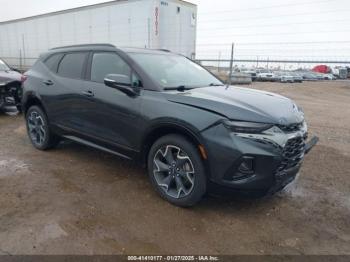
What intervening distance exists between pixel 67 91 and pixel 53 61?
880mm

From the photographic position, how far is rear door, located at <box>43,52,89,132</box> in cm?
471

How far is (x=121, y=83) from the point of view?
152 inches

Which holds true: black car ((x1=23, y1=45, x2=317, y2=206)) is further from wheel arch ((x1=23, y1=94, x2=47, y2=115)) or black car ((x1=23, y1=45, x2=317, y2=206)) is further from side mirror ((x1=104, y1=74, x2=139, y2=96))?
wheel arch ((x1=23, y1=94, x2=47, y2=115))

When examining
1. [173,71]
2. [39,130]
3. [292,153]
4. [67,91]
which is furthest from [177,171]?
[39,130]

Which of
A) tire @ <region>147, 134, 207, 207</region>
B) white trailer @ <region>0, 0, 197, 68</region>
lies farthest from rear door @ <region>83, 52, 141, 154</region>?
white trailer @ <region>0, 0, 197, 68</region>

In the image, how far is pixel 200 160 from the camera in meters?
3.36

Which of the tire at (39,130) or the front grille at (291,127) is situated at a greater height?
the front grille at (291,127)

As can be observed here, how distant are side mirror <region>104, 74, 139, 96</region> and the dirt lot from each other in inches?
47.0

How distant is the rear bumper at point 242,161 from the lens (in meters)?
3.11

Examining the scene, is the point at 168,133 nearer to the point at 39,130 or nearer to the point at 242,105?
the point at 242,105

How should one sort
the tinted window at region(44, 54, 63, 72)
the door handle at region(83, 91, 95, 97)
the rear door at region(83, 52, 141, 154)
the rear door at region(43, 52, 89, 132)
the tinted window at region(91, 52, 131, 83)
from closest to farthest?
the rear door at region(83, 52, 141, 154) → the tinted window at region(91, 52, 131, 83) → the door handle at region(83, 91, 95, 97) → the rear door at region(43, 52, 89, 132) → the tinted window at region(44, 54, 63, 72)

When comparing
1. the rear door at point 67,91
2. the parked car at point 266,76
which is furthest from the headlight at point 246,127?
the parked car at point 266,76

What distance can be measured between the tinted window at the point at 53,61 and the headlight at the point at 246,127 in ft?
11.0

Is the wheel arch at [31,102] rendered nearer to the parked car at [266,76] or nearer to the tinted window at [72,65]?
the tinted window at [72,65]
